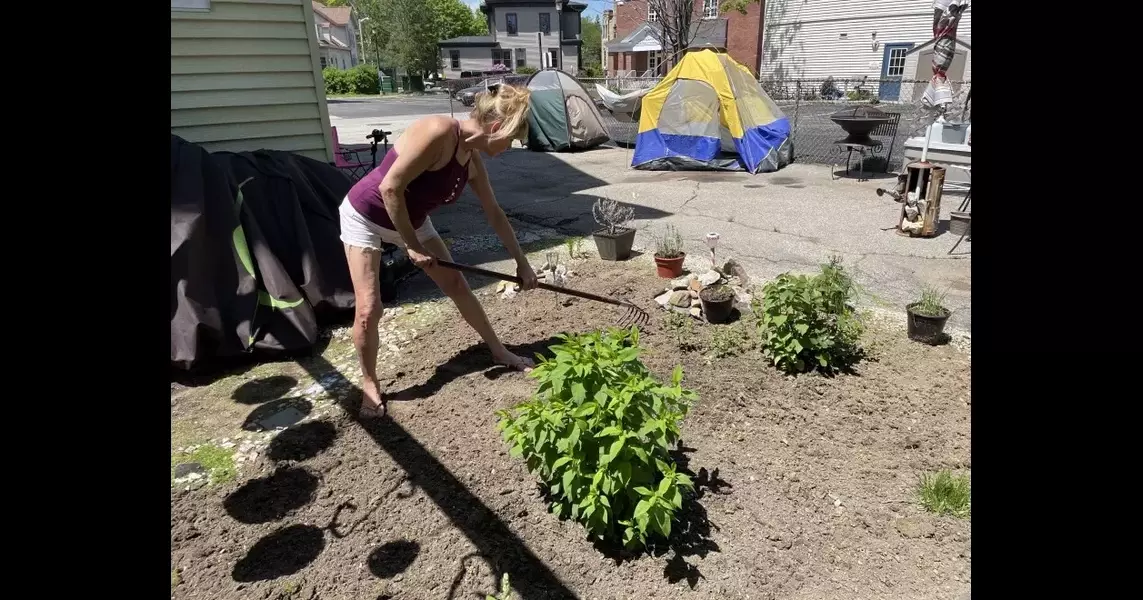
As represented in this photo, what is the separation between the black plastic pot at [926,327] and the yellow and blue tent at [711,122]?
7292mm

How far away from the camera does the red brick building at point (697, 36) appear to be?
1176 inches

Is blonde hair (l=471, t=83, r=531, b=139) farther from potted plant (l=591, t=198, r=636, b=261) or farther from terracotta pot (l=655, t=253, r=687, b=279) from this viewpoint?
potted plant (l=591, t=198, r=636, b=261)

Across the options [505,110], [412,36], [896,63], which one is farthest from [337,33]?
[505,110]

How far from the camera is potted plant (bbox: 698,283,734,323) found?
13.9ft

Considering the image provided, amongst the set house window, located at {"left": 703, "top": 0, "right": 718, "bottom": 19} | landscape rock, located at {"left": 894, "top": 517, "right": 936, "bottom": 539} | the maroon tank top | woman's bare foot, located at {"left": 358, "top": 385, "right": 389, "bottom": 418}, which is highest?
house window, located at {"left": 703, "top": 0, "right": 718, "bottom": 19}

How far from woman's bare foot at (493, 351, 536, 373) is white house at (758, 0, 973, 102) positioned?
2447cm

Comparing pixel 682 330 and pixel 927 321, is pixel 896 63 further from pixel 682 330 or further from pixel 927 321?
pixel 682 330

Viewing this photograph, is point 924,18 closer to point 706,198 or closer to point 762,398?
point 706,198

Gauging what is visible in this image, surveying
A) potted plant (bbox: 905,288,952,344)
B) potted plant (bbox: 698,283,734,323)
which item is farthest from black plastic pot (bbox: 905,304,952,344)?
potted plant (bbox: 698,283,734,323)

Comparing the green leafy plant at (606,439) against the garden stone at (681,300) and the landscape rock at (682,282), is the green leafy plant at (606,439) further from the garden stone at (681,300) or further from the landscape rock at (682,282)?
the landscape rock at (682,282)

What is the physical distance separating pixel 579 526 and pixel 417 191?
1754 millimetres

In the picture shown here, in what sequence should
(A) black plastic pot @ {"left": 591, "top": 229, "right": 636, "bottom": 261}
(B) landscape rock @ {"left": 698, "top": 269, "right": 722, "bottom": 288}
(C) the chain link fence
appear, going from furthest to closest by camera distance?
(C) the chain link fence
(A) black plastic pot @ {"left": 591, "top": 229, "right": 636, "bottom": 261}
(B) landscape rock @ {"left": 698, "top": 269, "right": 722, "bottom": 288}

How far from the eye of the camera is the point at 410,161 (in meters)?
2.75
